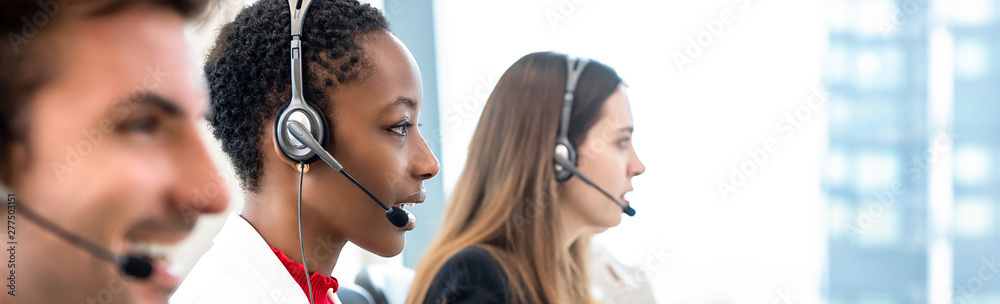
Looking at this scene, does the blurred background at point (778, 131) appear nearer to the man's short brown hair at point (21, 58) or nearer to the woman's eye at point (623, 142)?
the woman's eye at point (623, 142)

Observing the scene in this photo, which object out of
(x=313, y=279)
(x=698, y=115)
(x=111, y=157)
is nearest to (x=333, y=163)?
(x=313, y=279)

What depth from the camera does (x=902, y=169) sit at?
4.12 ft

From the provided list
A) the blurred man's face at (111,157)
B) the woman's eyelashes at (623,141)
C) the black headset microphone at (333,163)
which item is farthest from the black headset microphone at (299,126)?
the woman's eyelashes at (623,141)

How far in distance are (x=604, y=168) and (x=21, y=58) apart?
2.38ft

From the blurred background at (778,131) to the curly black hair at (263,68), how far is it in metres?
0.32

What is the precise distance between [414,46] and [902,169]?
3.00 ft

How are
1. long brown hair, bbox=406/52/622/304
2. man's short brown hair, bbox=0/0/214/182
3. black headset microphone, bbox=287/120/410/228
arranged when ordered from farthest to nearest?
long brown hair, bbox=406/52/622/304 → black headset microphone, bbox=287/120/410/228 → man's short brown hair, bbox=0/0/214/182

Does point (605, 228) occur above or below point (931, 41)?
below

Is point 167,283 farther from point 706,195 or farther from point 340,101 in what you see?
point 706,195

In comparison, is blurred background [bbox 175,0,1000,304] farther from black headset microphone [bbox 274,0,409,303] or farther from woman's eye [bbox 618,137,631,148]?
black headset microphone [bbox 274,0,409,303]

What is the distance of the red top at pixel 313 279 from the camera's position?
694 mm

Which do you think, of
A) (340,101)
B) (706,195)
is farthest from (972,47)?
(340,101)

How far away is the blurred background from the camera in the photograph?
1.07 m

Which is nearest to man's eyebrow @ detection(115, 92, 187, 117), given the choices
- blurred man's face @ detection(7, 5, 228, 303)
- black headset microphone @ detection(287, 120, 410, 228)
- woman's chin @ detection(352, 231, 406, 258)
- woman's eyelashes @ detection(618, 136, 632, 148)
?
blurred man's face @ detection(7, 5, 228, 303)
